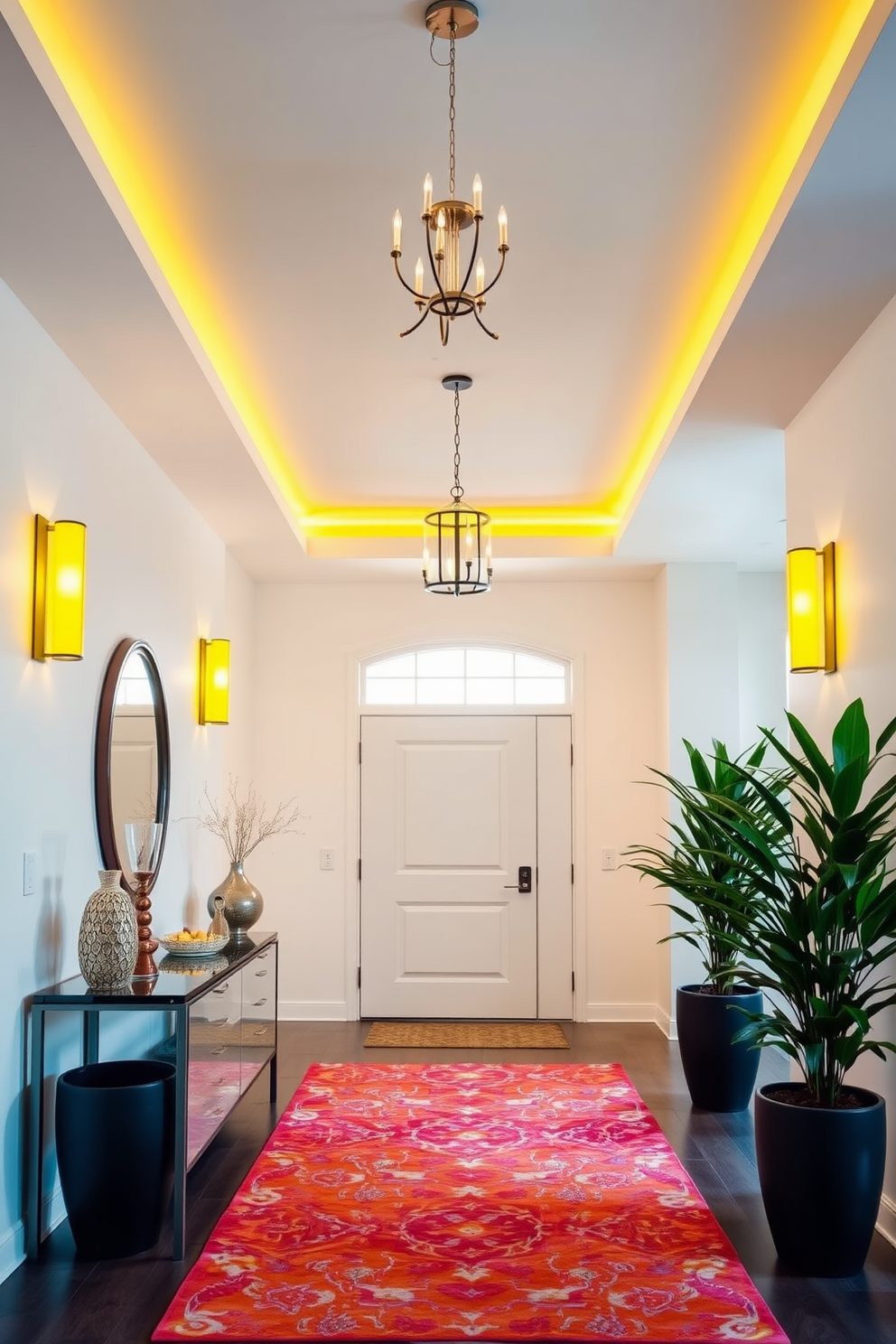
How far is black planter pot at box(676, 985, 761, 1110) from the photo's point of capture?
467 centimetres

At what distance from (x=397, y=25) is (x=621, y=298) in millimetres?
1472

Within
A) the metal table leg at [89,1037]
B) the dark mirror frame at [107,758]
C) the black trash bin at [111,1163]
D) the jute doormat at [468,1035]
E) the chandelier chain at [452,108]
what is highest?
the chandelier chain at [452,108]

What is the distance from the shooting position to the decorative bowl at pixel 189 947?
13.1 ft

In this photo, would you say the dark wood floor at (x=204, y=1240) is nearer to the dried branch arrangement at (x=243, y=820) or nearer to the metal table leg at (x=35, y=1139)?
the metal table leg at (x=35, y=1139)

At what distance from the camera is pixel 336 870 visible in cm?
678

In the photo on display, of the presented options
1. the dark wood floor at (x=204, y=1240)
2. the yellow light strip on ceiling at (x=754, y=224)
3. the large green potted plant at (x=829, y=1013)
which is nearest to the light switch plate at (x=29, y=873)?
the dark wood floor at (x=204, y=1240)

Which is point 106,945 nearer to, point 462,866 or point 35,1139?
point 35,1139

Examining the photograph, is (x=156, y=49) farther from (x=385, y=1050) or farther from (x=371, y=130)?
(x=385, y=1050)

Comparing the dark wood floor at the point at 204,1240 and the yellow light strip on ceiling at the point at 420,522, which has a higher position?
the yellow light strip on ceiling at the point at 420,522

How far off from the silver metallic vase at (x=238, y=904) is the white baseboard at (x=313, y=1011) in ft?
6.06

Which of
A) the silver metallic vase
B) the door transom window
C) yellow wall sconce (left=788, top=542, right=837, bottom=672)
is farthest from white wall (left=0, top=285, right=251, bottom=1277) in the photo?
→ yellow wall sconce (left=788, top=542, right=837, bottom=672)

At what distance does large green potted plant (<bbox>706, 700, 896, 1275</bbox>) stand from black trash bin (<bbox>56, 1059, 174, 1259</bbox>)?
1.68m

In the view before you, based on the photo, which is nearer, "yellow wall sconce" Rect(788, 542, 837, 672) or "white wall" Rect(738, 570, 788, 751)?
"yellow wall sconce" Rect(788, 542, 837, 672)

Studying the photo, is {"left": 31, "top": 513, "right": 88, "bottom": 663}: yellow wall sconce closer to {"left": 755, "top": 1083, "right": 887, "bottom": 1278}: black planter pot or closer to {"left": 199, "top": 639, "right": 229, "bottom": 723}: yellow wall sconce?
{"left": 199, "top": 639, "right": 229, "bottom": 723}: yellow wall sconce
